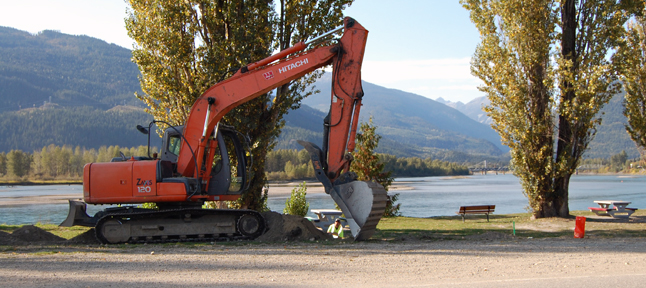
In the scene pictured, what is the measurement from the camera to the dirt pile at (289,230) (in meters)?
12.6

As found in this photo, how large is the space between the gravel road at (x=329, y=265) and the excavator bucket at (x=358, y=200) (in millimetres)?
510

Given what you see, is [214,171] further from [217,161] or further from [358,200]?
[358,200]

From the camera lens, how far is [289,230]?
42.1 feet

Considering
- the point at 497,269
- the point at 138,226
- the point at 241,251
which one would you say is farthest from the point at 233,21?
the point at 497,269

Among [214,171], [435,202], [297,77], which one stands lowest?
[435,202]

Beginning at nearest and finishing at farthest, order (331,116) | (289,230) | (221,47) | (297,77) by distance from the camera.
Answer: (331,116) → (297,77) → (289,230) → (221,47)

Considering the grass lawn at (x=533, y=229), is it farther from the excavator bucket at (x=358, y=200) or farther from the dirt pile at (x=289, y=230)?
the excavator bucket at (x=358, y=200)

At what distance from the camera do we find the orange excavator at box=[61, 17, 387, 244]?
1152cm

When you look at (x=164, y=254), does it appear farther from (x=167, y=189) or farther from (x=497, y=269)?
(x=497, y=269)

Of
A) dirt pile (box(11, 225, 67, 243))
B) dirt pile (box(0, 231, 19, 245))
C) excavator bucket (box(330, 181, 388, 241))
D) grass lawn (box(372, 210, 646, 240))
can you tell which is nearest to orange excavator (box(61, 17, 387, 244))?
excavator bucket (box(330, 181, 388, 241))

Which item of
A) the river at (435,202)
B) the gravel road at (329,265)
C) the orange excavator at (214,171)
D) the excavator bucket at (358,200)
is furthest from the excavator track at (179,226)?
the river at (435,202)

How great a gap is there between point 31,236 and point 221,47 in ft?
24.9

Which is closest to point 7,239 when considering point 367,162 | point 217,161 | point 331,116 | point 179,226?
point 179,226

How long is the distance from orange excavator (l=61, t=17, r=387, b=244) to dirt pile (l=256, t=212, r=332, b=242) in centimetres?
29
